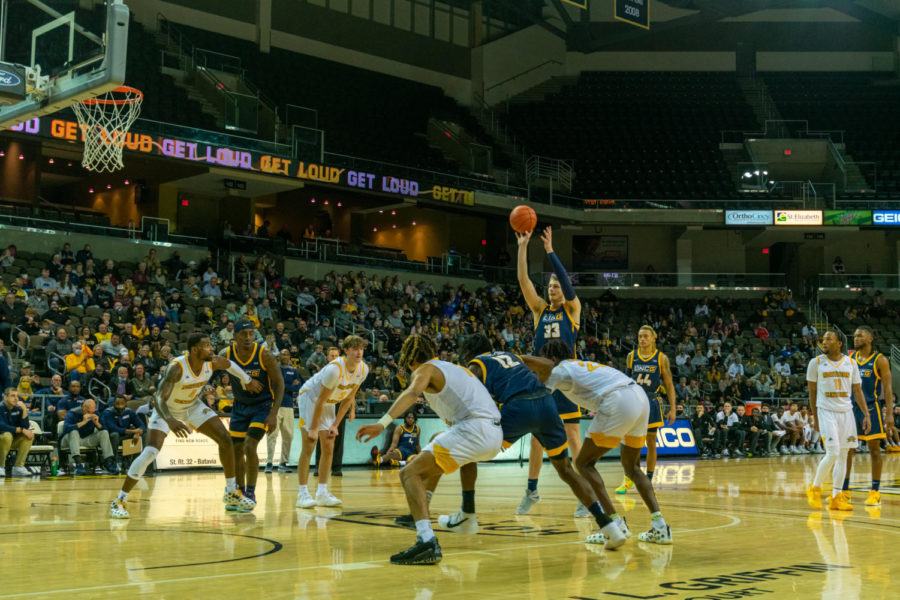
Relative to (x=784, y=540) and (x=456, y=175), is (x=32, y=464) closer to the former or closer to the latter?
(x=784, y=540)

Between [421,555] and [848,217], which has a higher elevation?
[848,217]

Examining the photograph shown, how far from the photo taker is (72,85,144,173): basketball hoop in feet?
54.2

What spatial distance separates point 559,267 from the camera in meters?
9.63

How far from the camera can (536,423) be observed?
7938 millimetres

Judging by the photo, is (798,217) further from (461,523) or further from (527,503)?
(461,523)

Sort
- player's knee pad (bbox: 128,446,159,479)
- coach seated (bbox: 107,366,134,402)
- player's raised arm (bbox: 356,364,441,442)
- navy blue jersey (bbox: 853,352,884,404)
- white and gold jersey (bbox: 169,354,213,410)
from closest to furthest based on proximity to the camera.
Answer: player's raised arm (bbox: 356,364,441,442) < player's knee pad (bbox: 128,446,159,479) < white and gold jersey (bbox: 169,354,213,410) < navy blue jersey (bbox: 853,352,884,404) < coach seated (bbox: 107,366,134,402)

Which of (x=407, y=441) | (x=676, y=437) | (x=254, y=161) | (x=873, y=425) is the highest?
(x=254, y=161)

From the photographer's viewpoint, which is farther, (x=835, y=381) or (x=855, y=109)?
(x=855, y=109)

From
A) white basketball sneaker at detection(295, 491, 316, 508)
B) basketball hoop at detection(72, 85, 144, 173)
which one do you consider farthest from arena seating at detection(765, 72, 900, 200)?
white basketball sneaker at detection(295, 491, 316, 508)

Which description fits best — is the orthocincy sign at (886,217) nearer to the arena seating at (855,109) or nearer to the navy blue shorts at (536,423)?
the arena seating at (855,109)

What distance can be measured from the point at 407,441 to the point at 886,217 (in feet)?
85.1

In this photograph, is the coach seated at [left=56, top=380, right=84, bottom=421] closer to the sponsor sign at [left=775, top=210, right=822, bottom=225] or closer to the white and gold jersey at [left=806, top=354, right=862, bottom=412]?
the white and gold jersey at [left=806, top=354, right=862, bottom=412]

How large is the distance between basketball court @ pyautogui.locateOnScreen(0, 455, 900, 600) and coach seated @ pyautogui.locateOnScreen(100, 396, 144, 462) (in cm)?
367

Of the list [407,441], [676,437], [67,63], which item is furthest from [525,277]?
[676,437]
